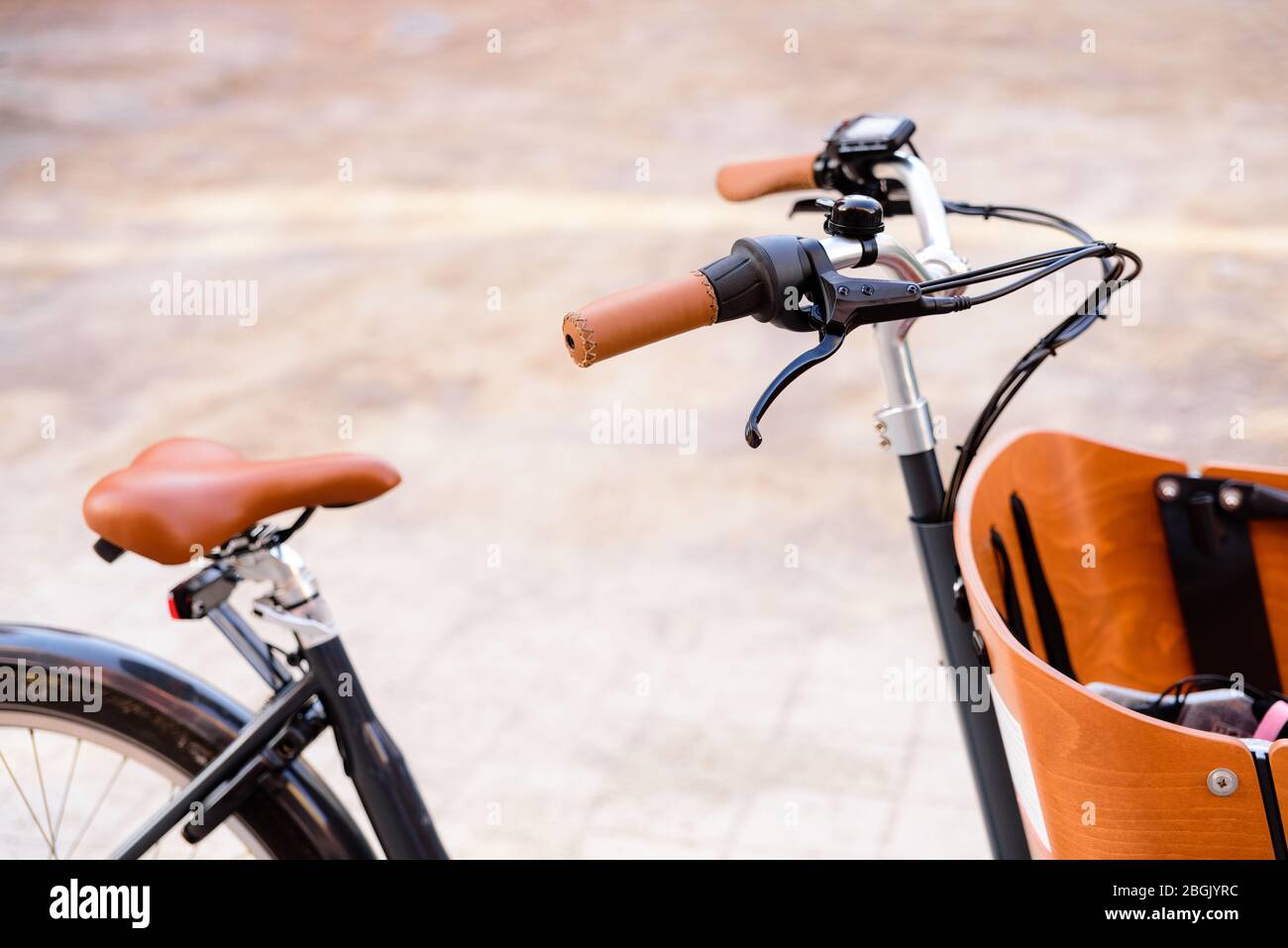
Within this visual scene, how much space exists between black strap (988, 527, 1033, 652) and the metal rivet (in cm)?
32

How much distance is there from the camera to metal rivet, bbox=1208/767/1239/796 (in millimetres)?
1008

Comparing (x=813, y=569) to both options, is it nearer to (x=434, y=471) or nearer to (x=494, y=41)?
(x=434, y=471)

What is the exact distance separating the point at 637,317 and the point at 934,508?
1.76ft

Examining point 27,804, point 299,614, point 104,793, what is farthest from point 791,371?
point 27,804

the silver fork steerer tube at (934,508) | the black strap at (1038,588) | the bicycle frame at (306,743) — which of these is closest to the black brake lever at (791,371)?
the silver fork steerer tube at (934,508)

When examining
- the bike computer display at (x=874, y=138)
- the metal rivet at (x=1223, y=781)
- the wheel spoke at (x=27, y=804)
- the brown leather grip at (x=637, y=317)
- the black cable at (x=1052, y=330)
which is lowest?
the wheel spoke at (x=27, y=804)

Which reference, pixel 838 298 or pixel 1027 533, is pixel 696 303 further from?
pixel 1027 533

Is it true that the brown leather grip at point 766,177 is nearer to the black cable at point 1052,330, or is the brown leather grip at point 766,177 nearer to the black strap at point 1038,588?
the black cable at point 1052,330

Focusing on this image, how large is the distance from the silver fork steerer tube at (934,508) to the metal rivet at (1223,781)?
1.12 ft

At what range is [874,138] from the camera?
4.86 feet

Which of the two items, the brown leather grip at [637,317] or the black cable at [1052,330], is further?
the black cable at [1052,330]

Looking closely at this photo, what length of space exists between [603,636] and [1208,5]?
652cm

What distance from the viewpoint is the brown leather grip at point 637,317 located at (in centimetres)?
103
